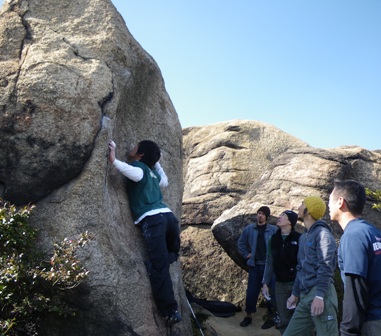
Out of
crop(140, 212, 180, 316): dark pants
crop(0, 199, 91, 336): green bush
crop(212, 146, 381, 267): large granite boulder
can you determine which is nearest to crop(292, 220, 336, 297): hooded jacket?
crop(140, 212, 180, 316): dark pants

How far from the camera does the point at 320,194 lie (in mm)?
13102

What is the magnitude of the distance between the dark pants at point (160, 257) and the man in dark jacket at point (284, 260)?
6.81 ft

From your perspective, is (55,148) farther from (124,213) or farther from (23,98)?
(124,213)

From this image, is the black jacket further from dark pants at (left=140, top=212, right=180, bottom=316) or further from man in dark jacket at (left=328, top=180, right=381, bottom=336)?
man in dark jacket at (left=328, top=180, right=381, bottom=336)

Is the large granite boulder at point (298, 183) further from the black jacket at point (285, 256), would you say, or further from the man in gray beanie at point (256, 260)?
the black jacket at point (285, 256)

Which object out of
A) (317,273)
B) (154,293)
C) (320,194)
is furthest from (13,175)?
(320,194)

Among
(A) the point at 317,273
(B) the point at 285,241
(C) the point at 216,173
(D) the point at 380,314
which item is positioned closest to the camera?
(D) the point at 380,314

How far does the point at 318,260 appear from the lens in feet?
21.2

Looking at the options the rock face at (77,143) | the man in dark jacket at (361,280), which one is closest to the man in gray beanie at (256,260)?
the rock face at (77,143)

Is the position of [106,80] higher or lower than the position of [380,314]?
higher

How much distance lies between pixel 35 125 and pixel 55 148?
39 centimetres

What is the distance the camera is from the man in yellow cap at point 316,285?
20.1 feet

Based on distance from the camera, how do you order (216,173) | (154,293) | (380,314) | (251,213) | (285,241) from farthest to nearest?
1. (216,173)
2. (251,213)
3. (285,241)
4. (154,293)
5. (380,314)

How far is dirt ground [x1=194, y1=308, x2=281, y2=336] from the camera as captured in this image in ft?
32.8
